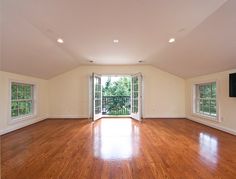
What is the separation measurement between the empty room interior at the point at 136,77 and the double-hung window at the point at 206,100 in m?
0.04

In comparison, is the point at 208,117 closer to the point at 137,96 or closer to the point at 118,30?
the point at 137,96

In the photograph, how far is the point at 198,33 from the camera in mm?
3480

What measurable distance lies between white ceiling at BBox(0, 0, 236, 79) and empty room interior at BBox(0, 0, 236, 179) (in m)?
0.02

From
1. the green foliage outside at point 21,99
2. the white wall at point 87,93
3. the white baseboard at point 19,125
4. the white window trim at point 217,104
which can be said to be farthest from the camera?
the white wall at point 87,93

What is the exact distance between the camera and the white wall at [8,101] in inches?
176

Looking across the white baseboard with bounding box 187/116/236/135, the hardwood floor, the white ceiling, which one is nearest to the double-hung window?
the white baseboard with bounding box 187/116/236/135

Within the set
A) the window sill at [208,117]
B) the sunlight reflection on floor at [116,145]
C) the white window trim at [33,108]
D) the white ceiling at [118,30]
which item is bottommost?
the sunlight reflection on floor at [116,145]

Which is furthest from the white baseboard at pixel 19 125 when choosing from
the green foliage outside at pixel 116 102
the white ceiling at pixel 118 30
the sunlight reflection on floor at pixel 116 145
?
the green foliage outside at pixel 116 102

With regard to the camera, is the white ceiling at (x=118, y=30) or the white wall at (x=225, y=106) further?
the white wall at (x=225, y=106)

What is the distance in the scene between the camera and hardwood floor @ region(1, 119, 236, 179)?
2.40 metres

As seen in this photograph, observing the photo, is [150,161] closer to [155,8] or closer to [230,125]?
[155,8]

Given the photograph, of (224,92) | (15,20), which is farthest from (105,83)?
(15,20)

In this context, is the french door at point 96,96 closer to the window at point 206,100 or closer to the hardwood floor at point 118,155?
the hardwood floor at point 118,155

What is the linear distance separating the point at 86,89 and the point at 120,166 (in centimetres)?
514
